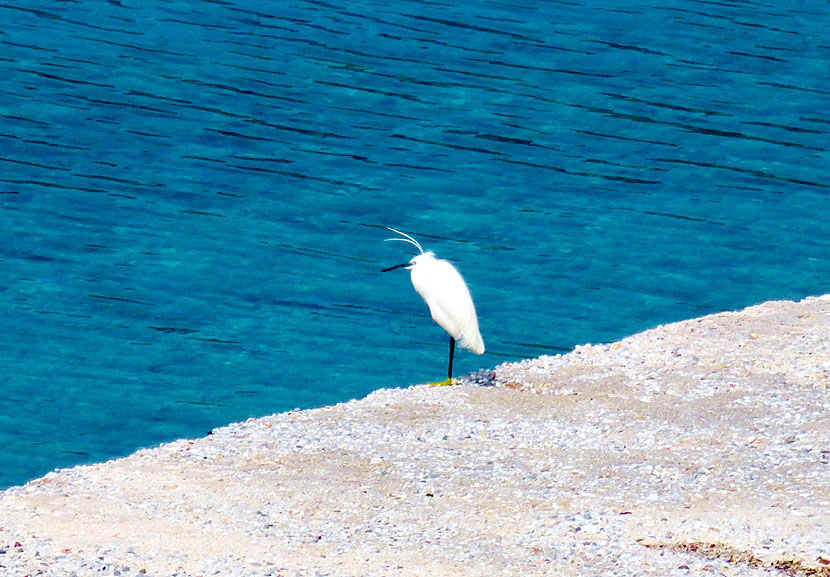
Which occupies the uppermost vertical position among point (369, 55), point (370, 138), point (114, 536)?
point (369, 55)

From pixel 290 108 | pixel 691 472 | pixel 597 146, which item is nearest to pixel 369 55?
pixel 290 108

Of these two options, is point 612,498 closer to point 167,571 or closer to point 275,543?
point 275,543

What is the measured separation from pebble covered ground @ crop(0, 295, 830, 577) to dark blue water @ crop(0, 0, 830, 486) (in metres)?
2.35

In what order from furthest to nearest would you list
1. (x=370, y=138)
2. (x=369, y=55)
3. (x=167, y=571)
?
(x=369, y=55) → (x=370, y=138) → (x=167, y=571)

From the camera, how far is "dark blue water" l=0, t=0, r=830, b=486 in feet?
41.7

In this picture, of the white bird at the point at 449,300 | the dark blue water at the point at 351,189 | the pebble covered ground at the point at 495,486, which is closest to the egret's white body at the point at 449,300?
the white bird at the point at 449,300

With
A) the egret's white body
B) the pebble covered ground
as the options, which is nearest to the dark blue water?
the egret's white body

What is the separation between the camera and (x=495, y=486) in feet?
28.0

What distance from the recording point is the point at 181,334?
1302 centimetres

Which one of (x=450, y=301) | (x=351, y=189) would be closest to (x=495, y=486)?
(x=450, y=301)

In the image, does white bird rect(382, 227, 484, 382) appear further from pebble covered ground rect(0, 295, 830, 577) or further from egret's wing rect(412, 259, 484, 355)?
pebble covered ground rect(0, 295, 830, 577)

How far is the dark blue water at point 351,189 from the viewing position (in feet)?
41.7

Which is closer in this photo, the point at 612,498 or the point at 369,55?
the point at 612,498

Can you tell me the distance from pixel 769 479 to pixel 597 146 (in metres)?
11.3
